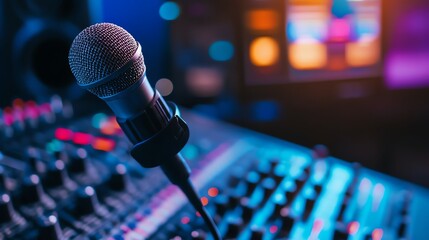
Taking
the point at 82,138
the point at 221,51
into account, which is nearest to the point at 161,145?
the point at 82,138

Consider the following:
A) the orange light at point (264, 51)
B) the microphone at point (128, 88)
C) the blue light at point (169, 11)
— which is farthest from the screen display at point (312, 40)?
the microphone at point (128, 88)

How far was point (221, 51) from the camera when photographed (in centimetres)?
157

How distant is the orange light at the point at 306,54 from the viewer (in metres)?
1.67

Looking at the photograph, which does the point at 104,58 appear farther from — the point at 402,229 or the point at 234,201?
the point at 402,229

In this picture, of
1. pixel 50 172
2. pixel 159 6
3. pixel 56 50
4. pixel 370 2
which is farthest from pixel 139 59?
pixel 370 2

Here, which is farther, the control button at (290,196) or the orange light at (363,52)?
the orange light at (363,52)

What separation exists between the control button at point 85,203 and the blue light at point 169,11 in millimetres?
885

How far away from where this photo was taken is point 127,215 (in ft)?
1.90

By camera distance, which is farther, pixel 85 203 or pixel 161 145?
pixel 85 203

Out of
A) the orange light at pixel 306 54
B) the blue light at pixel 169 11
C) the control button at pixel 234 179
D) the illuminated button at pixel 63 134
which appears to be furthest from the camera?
the orange light at pixel 306 54

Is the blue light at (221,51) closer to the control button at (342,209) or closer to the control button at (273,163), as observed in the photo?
the control button at (273,163)

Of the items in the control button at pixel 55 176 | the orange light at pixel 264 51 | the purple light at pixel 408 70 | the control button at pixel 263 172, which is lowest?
the purple light at pixel 408 70

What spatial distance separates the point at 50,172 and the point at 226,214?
25 cm

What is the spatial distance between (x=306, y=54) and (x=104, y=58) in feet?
4.55
